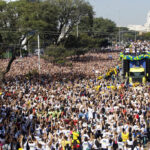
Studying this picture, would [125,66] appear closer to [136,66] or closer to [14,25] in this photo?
[136,66]

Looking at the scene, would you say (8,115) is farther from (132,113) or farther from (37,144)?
(132,113)

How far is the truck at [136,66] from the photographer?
3011cm

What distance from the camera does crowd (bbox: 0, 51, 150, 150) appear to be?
1049 centimetres

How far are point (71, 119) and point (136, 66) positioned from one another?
18833mm

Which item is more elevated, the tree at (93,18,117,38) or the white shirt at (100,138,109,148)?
the tree at (93,18,117,38)

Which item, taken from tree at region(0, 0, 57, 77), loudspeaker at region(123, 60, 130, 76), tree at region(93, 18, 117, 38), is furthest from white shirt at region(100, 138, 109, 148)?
tree at region(93, 18, 117, 38)

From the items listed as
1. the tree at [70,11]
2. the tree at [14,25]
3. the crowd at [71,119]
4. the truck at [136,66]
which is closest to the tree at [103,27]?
the tree at [70,11]

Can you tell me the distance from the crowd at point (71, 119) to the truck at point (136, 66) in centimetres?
841

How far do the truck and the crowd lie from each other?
8.41 metres

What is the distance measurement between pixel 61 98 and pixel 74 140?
301 inches

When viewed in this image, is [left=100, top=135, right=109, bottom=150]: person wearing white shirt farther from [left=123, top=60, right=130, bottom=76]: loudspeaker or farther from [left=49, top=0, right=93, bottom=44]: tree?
[left=49, top=0, right=93, bottom=44]: tree

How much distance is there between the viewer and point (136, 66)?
3106 cm

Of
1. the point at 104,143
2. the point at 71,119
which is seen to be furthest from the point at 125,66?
the point at 104,143

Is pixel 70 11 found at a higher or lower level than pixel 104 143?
higher
